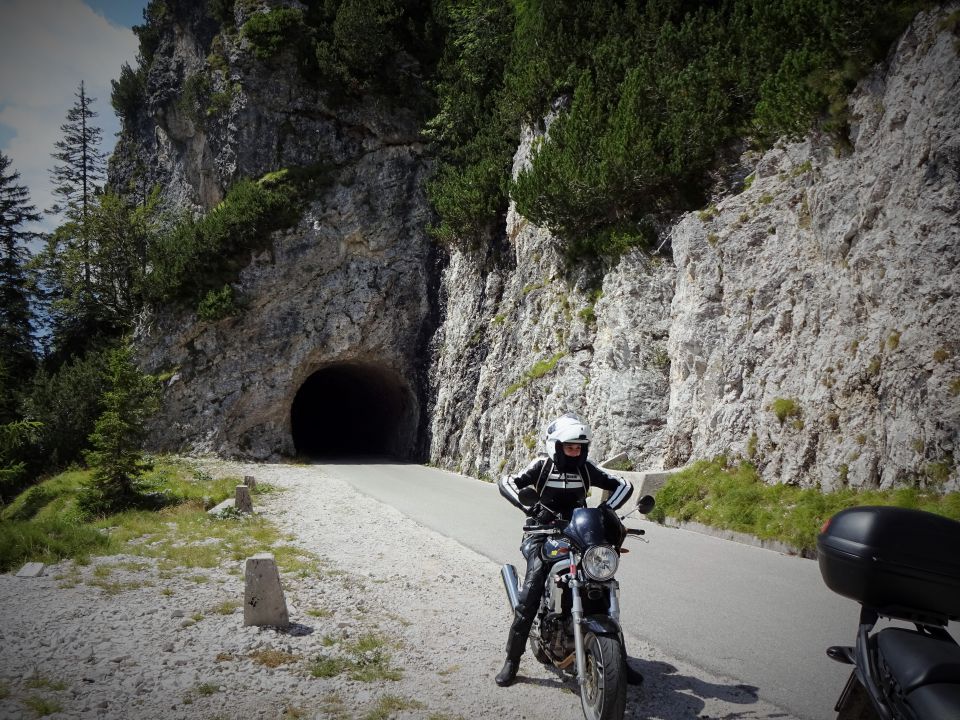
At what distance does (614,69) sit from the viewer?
1941cm

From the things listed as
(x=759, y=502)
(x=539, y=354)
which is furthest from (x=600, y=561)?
(x=539, y=354)

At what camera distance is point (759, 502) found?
1031cm

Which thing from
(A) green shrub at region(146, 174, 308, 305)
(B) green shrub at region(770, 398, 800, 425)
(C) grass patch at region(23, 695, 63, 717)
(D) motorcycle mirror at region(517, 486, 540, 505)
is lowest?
(C) grass patch at region(23, 695, 63, 717)

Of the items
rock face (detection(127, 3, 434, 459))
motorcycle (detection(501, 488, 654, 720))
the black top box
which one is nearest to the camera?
the black top box

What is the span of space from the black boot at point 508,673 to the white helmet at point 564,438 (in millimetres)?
1552

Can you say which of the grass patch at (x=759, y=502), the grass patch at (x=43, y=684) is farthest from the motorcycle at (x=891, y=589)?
the grass patch at (x=759, y=502)

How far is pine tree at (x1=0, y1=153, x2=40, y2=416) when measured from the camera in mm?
30594

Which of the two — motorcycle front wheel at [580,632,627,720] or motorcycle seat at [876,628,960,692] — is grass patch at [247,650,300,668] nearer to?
motorcycle front wheel at [580,632,627,720]

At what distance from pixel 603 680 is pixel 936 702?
1.79 meters

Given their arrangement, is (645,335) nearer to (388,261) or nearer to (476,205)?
(476,205)

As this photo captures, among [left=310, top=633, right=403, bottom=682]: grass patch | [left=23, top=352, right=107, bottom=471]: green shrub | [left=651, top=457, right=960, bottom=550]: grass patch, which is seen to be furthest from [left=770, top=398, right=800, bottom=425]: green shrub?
[left=23, top=352, right=107, bottom=471]: green shrub

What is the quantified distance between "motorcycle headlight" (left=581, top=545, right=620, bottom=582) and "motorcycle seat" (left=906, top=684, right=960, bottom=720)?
5.49 feet

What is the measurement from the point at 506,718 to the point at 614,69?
65.2ft

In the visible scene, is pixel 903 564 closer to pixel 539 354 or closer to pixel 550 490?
pixel 550 490
